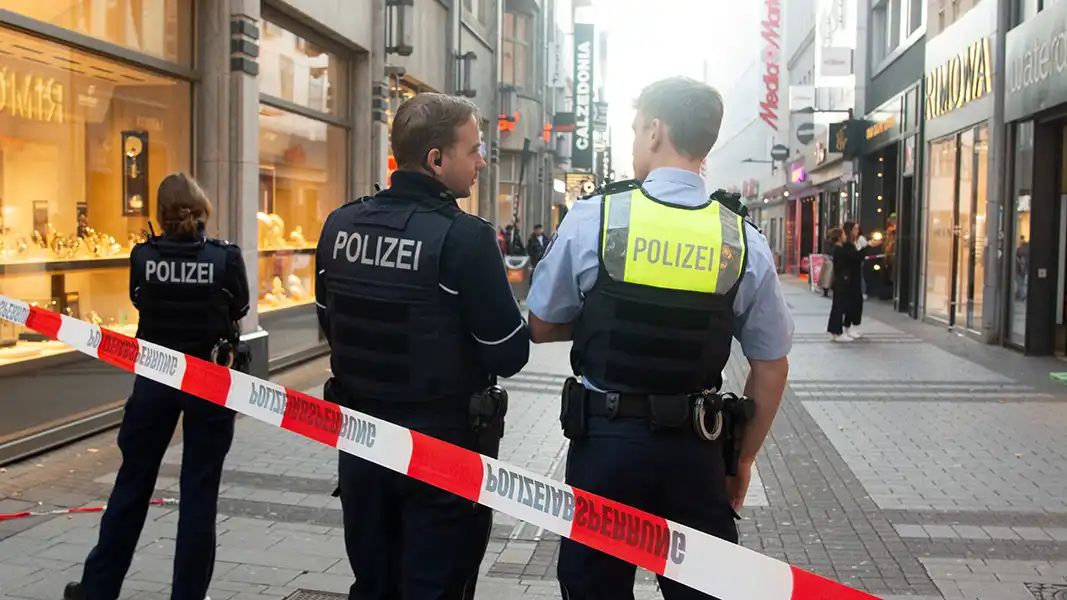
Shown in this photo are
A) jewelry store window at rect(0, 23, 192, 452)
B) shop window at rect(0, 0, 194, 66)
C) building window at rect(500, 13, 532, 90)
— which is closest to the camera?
jewelry store window at rect(0, 23, 192, 452)

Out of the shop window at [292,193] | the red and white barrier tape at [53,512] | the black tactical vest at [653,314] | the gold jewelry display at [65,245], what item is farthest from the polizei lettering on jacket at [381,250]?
the shop window at [292,193]

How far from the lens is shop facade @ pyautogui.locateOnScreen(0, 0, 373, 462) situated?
716 centimetres

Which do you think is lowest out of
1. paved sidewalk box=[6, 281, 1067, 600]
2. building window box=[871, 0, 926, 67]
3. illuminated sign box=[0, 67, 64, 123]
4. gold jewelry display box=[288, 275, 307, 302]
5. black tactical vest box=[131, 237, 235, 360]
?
paved sidewalk box=[6, 281, 1067, 600]

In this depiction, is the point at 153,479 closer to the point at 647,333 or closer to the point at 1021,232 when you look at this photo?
the point at 647,333

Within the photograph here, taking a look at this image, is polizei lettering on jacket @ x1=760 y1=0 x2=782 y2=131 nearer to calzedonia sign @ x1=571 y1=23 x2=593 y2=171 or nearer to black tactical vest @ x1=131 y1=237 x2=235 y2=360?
calzedonia sign @ x1=571 y1=23 x2=593 y2=171

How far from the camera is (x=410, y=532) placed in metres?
2.79

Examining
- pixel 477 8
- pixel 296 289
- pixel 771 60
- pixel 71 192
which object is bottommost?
pixel 296 289

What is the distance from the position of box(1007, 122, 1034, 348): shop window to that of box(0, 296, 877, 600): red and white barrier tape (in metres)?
12.7

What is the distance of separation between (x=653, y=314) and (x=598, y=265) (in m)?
0.20

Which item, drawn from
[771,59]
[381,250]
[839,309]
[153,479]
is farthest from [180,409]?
[771,59]

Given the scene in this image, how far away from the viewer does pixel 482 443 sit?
2.96 metres

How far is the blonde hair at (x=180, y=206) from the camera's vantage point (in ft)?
13.5

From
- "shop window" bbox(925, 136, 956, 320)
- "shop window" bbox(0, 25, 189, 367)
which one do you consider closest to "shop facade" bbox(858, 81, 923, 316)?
"shop window" bbox(925, 136, 956, 320)

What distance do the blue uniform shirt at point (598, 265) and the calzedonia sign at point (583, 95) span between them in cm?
3741
